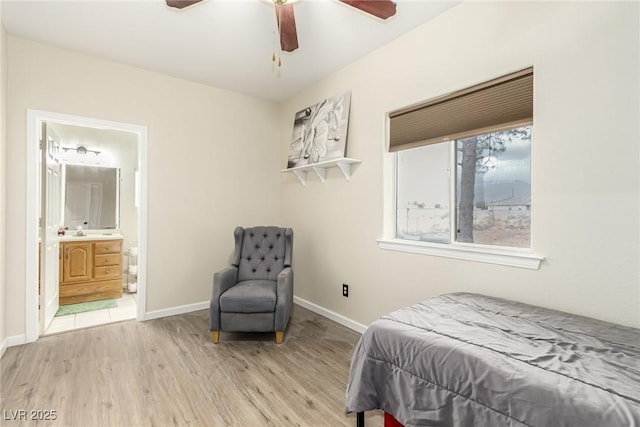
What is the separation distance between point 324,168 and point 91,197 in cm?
372

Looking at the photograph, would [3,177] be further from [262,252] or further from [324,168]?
[324,168]

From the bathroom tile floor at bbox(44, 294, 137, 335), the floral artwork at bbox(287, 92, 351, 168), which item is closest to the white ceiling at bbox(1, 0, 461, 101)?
the floral artwork at bbox(287, 92, 351, 168)

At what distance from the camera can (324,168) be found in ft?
11.5

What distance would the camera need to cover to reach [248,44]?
2.79m

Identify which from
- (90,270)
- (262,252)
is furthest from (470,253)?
(90,270)

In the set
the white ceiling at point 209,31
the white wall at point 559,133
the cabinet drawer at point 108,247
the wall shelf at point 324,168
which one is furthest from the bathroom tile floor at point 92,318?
the white wall at point 559,133

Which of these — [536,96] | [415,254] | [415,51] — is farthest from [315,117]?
[536,96]

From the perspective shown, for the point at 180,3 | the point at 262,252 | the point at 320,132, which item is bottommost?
the point at 262,252

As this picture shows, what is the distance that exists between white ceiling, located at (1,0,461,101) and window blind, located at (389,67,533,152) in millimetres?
684

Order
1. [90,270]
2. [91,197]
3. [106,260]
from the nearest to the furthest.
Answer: [90,270]
[106,260]
[91,197]

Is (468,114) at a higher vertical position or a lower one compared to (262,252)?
higher

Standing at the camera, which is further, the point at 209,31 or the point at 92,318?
the point at 92,318

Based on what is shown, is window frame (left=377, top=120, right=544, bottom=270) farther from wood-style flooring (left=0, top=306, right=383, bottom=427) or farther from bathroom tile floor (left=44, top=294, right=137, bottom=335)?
bathroom tile floor (left=44, top=294, right=137, bottom=335)

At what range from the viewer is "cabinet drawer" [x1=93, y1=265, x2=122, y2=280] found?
4117 mm
